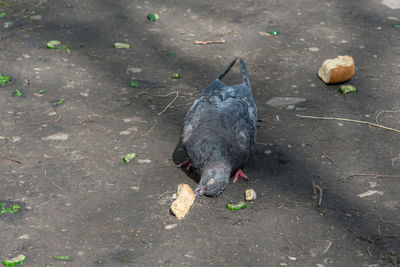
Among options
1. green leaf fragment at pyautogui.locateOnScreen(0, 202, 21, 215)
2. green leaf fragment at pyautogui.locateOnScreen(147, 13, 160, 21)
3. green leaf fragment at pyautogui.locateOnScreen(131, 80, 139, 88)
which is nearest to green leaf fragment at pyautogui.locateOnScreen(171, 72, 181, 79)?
green leaf fragment at pyautogui.locateOnScreen(131, 80, 139, 88)

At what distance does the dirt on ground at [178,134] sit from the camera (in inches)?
165

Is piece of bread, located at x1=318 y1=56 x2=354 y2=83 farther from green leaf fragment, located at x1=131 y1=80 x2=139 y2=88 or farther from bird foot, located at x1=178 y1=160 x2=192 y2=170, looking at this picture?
bird foot, located at x1=178 y1=160 x2=192 y2=170

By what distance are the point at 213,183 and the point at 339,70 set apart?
2.74m

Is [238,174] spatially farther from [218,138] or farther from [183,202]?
[183,202]

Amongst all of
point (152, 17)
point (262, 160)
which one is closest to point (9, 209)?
point (262, 160)

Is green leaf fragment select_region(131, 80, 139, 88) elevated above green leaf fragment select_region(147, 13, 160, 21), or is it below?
below

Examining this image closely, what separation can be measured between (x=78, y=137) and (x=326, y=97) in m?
2.85

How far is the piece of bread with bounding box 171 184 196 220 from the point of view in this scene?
172 inches

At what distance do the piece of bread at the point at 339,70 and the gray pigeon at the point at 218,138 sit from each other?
1.83 metres

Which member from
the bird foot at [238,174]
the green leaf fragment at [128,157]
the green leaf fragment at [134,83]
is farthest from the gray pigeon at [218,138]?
the green leaf fragment at [134,83]

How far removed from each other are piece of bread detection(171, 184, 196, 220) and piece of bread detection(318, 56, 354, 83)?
9.10 feet

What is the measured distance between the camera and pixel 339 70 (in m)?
6.43

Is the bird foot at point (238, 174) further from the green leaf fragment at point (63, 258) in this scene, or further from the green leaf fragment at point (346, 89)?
the green leaf fragment at point (346, 89)

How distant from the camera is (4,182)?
15.7ft
